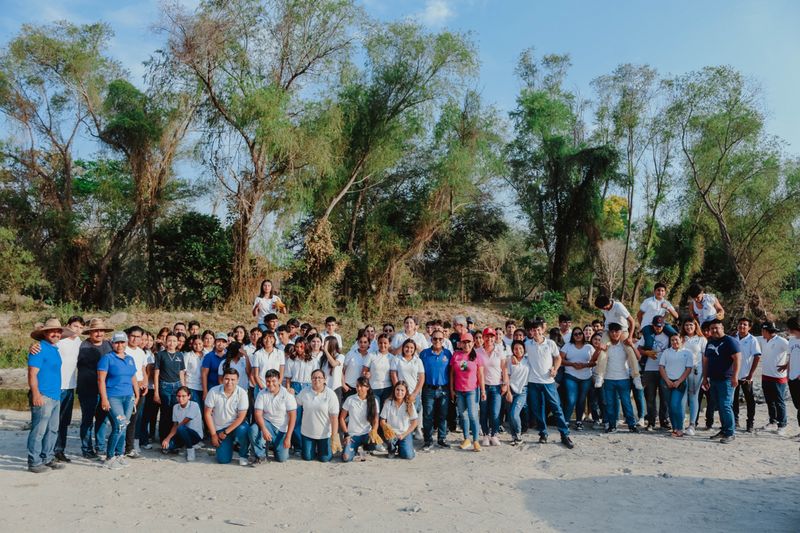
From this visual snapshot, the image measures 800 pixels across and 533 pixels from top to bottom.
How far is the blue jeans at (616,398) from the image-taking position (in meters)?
8.59

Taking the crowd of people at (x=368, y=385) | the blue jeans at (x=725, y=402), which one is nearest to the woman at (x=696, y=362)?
the crowd of people at (x=368, y=385)

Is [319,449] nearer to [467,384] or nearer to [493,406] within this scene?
[467,384]

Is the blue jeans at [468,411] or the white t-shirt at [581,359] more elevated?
the white t-shirt at [581,359]

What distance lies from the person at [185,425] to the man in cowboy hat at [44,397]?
4.18 feet

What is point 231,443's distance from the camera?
7191 millimetres

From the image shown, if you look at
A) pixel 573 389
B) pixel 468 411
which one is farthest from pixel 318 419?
pixel 573 389

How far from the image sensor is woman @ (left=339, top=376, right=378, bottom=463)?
7.41 meters

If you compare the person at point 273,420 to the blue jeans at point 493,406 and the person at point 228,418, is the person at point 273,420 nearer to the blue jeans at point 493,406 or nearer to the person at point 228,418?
the person at point 228,418

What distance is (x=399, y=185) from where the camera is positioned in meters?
23.9

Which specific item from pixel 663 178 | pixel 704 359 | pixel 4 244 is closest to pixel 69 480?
pixel 704 359

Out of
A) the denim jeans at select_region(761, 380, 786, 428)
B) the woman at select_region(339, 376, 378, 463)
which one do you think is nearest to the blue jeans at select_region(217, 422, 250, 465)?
the woman at select_region(339, 376, 378, 463)

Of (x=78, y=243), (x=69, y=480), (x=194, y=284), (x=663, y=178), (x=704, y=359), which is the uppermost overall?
(x=663, y=178)

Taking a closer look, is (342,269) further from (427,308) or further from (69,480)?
(69,480)

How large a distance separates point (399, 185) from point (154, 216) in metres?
9.30
